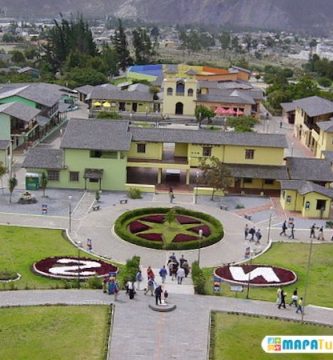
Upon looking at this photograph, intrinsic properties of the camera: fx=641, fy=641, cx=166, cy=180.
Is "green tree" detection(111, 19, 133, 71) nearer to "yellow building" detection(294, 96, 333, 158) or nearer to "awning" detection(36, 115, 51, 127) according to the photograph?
"yellow building" detection(294, 96, 333, 158)

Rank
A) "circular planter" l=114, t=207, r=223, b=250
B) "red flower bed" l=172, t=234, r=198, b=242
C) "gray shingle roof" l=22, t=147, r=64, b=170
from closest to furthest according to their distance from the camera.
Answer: "circular planter" l=114, t=207, r=223, b=250, "red flower bed" l=172, t=234, r=198, b=242, "gray shingle roof" l=22, t=147, r=64, b=170

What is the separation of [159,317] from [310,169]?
2818 centimetres

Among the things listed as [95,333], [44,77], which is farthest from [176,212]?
[44,77]

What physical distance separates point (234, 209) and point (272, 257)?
9.52 m

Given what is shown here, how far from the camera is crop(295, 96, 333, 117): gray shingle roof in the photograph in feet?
221

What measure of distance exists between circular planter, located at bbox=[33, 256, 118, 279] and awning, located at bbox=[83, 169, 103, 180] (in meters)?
14.7

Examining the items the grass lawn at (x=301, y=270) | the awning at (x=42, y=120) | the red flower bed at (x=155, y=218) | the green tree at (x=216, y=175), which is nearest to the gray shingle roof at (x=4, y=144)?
the awning at (x=42, y=120)

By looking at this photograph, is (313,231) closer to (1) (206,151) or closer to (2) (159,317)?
(1) (206,151)

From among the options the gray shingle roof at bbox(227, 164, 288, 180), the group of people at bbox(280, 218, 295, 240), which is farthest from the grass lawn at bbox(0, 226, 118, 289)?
the gray shingle roof at bbox(227, 164, 288, 180)

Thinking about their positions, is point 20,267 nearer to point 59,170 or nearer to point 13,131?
point 59,170

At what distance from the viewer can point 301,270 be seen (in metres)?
35.6

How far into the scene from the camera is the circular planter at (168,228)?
3856 cm

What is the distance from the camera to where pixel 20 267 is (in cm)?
3359

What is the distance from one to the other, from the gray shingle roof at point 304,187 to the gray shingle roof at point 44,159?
1719 cm
